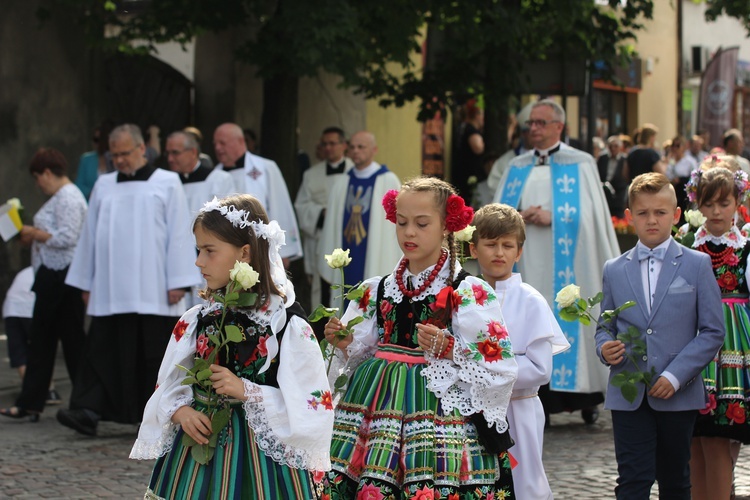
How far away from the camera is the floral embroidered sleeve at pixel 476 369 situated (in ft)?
15.9

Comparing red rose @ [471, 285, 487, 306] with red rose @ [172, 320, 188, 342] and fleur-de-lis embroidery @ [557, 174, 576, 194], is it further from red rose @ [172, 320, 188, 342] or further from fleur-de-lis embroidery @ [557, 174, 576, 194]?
fleur-de-lis embroidery @ [557, 174, 576, 194]

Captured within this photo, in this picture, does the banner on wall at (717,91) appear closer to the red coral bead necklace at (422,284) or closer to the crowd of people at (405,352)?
the crowd of people at (405,352)

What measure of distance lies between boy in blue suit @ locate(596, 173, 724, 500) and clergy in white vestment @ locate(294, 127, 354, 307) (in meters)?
7.35

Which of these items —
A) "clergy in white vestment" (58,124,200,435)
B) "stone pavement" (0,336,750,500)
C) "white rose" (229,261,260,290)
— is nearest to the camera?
"white rose" (229,261,260,290)

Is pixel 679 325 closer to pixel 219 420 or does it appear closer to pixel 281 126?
pixel 219 420

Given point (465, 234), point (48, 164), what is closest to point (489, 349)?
point (465, 234)

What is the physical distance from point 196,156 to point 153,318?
1.58 m

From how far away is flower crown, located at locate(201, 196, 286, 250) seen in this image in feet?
15.1

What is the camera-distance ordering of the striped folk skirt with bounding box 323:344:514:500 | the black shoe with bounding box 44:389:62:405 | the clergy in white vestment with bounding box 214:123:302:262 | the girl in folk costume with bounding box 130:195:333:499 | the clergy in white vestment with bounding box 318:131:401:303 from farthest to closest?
the clergy in white vestment with bounding box 318:131:401:303
the clergy in white vestment with bounding box 214:123:302:262
the black shoe with bounding box 44:389:62:405
the striped folk skirt with bounding box 323:344:514:500
the girl in folk costume with bounding box 130:195:333:499

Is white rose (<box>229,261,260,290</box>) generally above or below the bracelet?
above

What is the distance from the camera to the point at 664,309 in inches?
226

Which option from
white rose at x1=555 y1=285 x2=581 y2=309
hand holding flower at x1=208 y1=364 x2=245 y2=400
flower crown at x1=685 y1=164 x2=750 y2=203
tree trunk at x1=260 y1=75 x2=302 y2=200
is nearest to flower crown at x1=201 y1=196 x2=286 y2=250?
hand holding flower at x1=208 y1=364 x2=245 y2=400

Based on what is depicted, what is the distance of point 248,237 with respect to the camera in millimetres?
4664

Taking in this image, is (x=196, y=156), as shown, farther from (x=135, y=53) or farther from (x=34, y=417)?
(x=135, y=53)
